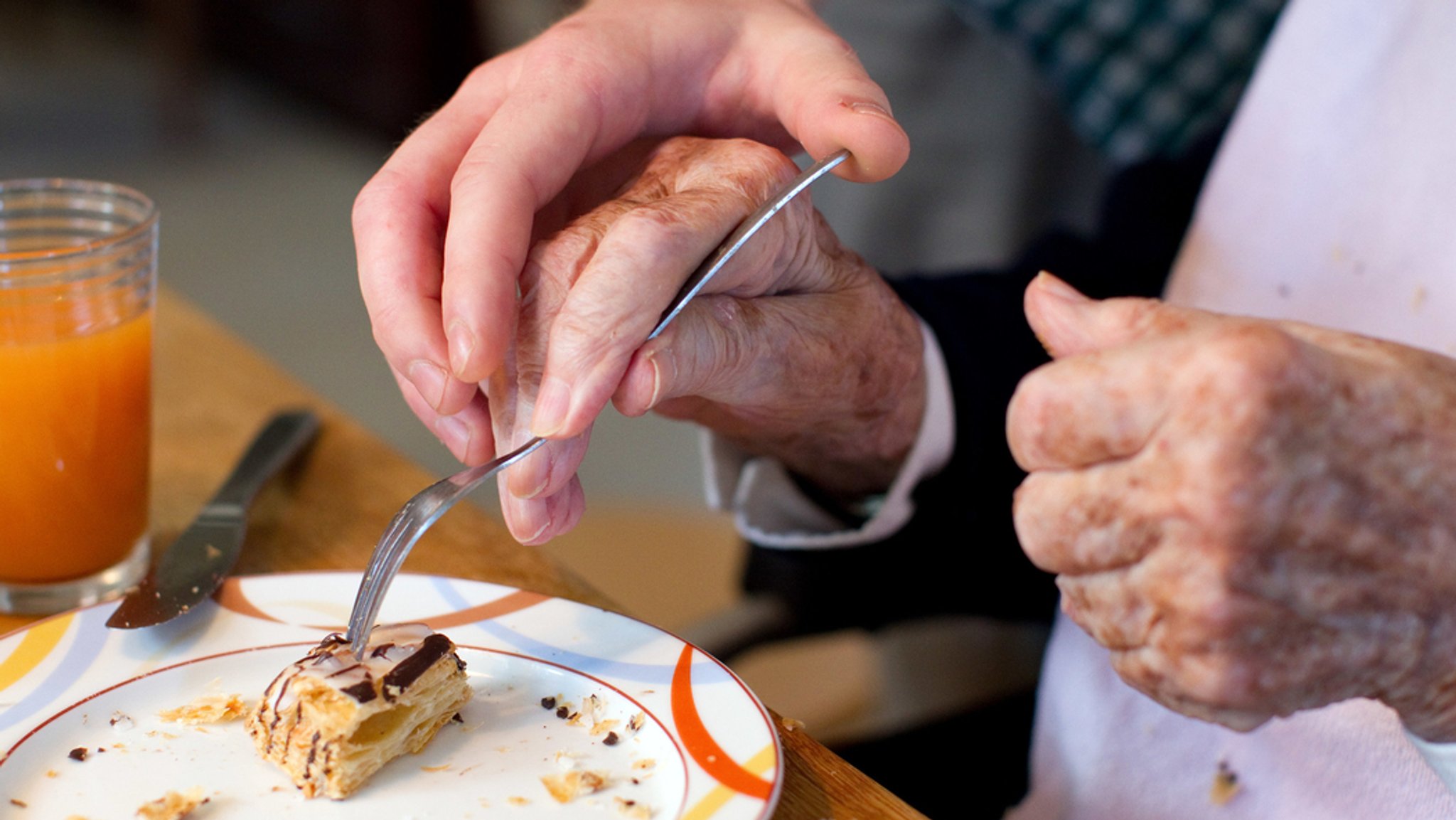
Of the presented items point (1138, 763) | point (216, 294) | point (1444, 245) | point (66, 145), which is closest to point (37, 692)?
point (1138, 763)

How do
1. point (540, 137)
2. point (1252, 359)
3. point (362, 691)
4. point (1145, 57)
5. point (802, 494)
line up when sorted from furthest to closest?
point (1145, 57)
point (802, 494)
point (540, 137)
point (362, 691)
point (1252, 359)

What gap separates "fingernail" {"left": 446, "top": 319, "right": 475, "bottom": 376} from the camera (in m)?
0.56

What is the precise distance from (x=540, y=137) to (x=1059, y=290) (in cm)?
28

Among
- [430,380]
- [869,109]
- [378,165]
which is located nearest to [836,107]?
[869,109]

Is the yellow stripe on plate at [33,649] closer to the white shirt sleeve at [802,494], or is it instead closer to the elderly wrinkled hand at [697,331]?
the elderly wrinkled hand at [697,331]

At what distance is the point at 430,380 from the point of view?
0.59 meters

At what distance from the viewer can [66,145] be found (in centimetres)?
371

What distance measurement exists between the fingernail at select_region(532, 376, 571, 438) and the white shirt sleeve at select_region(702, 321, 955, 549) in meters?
0.30

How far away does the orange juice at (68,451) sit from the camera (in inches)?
26.6

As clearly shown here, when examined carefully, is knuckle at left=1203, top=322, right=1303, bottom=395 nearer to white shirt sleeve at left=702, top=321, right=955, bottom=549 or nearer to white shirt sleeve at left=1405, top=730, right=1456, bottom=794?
white shirt sleeve at left=1405, top=730, right=1456, bottom=794

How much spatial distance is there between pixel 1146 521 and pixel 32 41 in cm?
529

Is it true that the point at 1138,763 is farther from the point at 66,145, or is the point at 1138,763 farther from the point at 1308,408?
the point at 66,145

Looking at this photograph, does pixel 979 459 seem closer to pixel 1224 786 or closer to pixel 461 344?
pixel 1224 786

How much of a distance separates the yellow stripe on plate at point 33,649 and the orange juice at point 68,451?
4.6 inches
